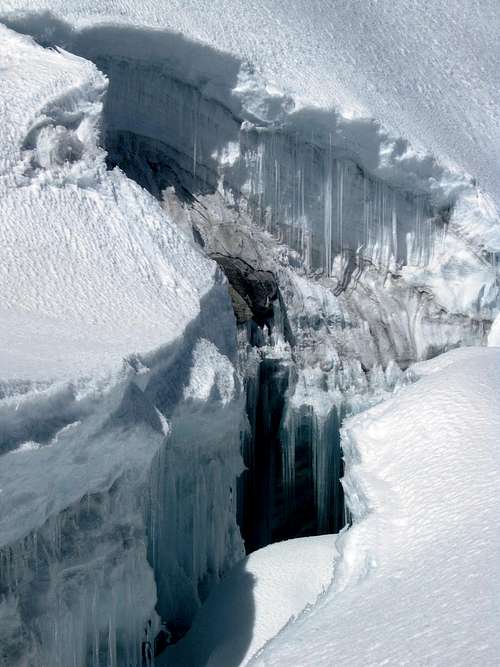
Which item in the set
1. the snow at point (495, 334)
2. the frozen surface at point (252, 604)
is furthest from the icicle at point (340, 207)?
the frozen surface at point (252, 604)

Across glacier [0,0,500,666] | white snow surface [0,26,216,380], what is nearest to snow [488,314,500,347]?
glacier [0,0,500,666]

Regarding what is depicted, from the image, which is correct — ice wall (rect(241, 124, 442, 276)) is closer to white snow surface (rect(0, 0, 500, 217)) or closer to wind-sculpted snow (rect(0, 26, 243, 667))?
white snow surface (rect(0, 0, 500, 217))

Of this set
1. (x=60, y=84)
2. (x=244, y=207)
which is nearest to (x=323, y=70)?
(x=244, y=207)

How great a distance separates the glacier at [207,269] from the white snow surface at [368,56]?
4cm

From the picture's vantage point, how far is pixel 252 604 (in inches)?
267

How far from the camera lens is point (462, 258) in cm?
1078

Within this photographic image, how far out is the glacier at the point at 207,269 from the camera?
226 inches

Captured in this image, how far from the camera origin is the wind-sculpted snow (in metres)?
4.95

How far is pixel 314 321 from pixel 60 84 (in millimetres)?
3465

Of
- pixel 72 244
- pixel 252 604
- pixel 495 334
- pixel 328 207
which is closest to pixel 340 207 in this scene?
pixel 328 207

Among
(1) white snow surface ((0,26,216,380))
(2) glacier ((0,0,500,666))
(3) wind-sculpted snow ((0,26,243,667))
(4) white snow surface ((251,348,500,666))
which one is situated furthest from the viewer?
(1) white snow surface ((0,26,216,380))

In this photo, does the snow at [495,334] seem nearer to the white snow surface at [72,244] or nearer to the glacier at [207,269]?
the glacier at [207,269]

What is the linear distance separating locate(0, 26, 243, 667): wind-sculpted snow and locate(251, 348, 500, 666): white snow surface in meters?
1.06

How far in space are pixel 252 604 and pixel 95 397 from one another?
2.29 metres
